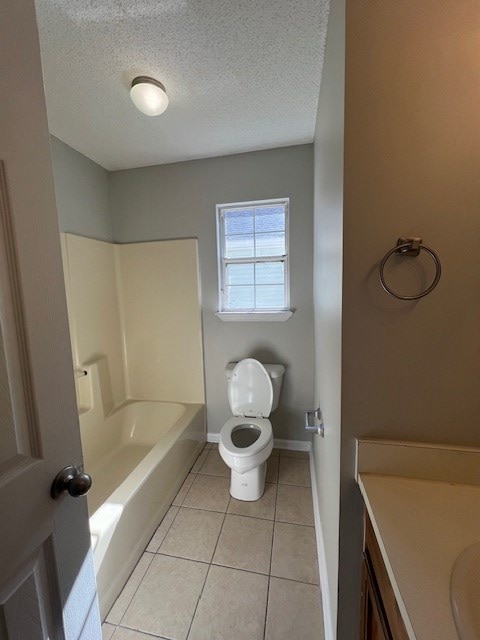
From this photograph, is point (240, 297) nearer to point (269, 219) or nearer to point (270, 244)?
point (270, 244)

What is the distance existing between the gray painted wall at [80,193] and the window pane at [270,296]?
56.3 inches

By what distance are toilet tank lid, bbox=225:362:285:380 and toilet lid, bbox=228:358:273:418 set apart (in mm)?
63

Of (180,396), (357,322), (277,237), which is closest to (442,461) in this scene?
(357,322)

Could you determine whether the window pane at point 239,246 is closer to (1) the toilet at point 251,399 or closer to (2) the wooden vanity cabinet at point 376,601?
(1) the toilet at point 251,399

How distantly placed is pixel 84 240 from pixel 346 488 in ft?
7.46

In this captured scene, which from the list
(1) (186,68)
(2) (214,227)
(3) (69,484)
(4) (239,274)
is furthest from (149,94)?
(3) (69,484)

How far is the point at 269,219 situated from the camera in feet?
7.43

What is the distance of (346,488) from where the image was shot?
33.9 inches

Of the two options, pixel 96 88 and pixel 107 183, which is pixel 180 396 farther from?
pixel 96 88

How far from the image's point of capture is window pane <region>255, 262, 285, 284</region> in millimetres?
2285

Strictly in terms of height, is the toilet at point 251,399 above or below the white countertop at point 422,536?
below

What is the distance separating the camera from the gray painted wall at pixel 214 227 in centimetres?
216

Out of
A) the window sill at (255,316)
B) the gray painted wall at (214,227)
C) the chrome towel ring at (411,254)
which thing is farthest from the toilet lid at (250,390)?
the chrome towel ring at (411,254)

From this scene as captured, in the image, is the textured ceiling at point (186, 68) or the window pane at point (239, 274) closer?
the textured ceiling at point (186, 68)
